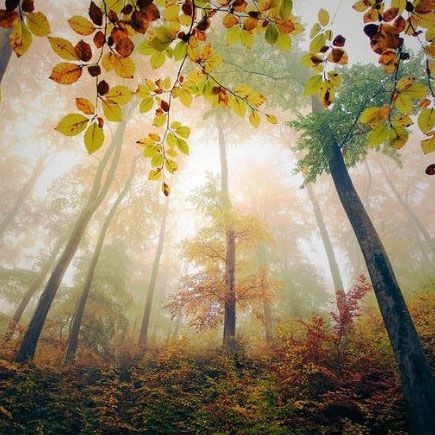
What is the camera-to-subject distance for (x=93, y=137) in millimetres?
988

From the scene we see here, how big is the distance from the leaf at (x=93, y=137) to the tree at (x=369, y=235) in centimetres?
570

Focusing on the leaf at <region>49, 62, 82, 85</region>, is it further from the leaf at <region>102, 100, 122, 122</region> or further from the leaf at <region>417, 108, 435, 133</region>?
the leaf at <region>417, 108, 435, 133</region>

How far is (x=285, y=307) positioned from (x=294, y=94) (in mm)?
12911

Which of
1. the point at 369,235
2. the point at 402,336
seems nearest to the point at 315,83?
the point at 402,336

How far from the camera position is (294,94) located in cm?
1245

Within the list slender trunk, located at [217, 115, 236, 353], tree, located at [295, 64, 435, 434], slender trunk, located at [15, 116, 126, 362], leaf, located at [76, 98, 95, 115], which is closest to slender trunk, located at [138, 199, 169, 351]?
slender trunk, located at [217, 115, 236, 353]

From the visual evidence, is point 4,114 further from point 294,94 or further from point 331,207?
point 331,207

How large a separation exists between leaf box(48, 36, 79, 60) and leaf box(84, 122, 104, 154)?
193mm

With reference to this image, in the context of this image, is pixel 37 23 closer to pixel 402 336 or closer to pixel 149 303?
pixel 402 336

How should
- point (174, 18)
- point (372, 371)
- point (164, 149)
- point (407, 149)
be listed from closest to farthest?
point (174, 18), point (164, 149), point (372, 371), point (407, 149)

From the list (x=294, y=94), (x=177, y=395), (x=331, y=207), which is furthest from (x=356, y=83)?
(x=331, y=207)

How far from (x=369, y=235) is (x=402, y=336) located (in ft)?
6.65

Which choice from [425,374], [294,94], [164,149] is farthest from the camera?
[294,94]

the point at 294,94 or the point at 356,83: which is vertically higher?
the point at 294,94
